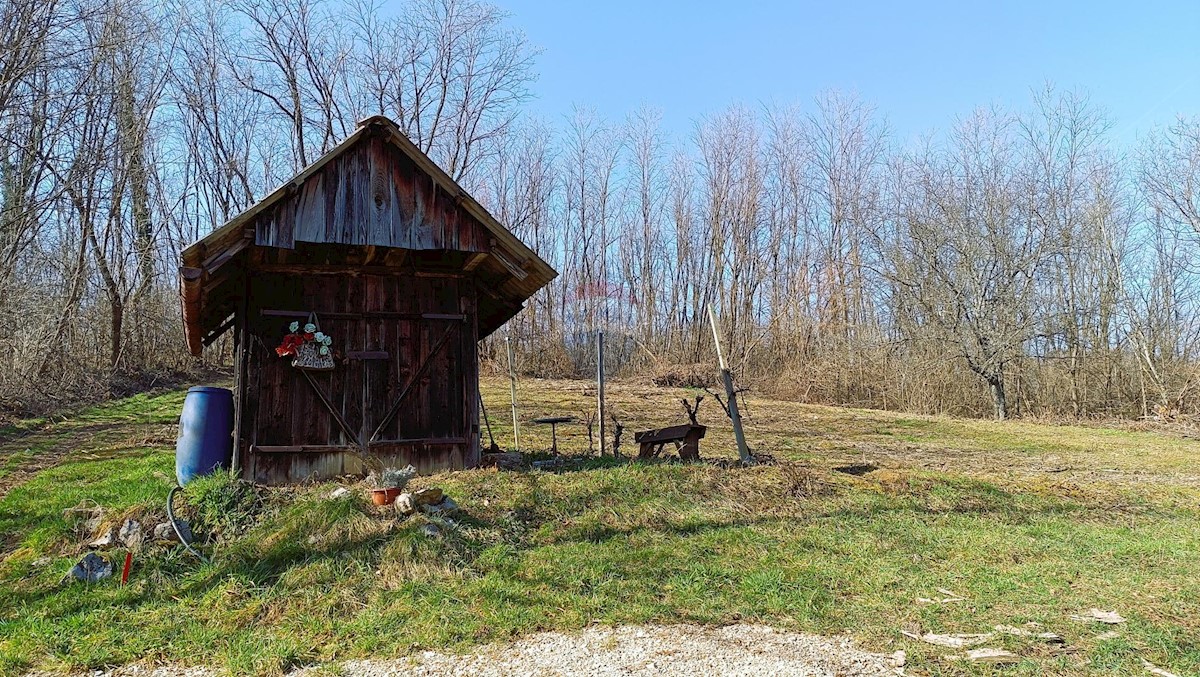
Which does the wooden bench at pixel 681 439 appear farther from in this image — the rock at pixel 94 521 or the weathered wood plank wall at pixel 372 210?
the rock at pixel 94 521

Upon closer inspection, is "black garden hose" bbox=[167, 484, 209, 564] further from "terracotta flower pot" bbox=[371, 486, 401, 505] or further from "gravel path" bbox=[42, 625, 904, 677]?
"gravel path" bbox=[42, 625, 904, 677]

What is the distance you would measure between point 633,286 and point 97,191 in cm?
2079

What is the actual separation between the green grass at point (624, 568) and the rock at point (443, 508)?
0.31 meters

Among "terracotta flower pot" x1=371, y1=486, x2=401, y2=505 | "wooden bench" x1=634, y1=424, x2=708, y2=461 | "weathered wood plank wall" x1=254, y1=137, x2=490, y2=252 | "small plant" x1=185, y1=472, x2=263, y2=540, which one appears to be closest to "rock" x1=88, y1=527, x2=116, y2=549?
"small plant" x1=185, y1=472, x2=263, y2=540

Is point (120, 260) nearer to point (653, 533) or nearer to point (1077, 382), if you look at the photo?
point (653, 533)

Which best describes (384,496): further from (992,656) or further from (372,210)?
(992,656)

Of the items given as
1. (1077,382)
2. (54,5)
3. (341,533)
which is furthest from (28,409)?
(1077,382)

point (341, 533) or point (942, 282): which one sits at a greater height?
point (942, 282)

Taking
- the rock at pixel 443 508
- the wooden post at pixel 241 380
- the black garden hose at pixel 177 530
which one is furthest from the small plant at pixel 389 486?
the wooden post at pixel 241 380

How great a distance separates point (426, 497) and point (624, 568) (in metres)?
2.00

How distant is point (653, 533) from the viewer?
271 inches

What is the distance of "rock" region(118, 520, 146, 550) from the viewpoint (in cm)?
610

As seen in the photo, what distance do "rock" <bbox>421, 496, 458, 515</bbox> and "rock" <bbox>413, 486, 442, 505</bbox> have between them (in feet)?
0.14

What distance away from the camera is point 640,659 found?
4250 mm
